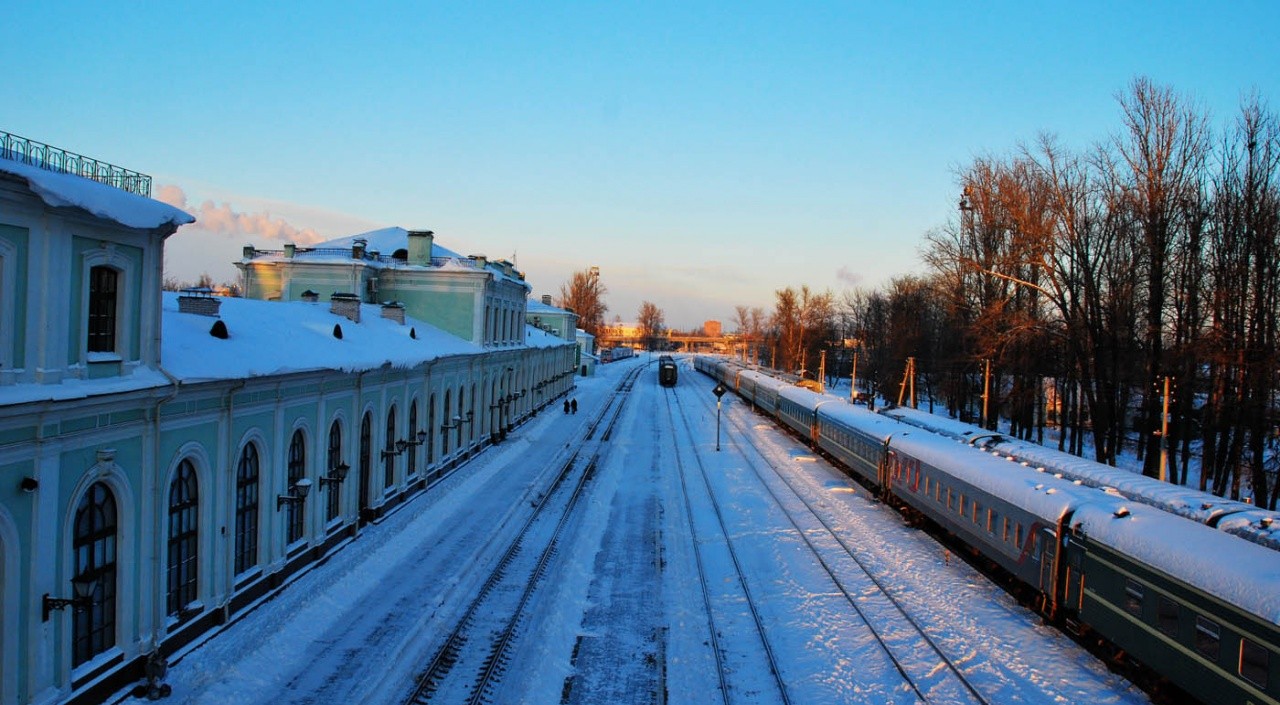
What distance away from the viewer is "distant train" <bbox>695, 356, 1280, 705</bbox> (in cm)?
940

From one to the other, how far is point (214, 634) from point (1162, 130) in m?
29.3

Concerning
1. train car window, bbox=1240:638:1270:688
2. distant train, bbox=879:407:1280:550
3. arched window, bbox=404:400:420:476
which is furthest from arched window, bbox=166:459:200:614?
distant train, bbox=879:407:1280:550

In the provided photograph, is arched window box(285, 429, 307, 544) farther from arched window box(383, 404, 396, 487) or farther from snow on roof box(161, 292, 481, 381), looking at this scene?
arched window box(383, 404, 396, 487)

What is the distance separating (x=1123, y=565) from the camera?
11719mm

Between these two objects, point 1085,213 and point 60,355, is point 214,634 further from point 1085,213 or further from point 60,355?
point 1085,213

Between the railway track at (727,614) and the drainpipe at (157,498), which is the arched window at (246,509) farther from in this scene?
the railway track at (727,614)

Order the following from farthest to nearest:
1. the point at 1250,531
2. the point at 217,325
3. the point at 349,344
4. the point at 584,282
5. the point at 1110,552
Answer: the point at 584,282 → the point at 349,344 → the point at 217,325 → the point at 1110,552 → the point at 1250,531

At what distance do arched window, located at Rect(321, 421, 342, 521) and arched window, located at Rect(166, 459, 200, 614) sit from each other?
5293 mm

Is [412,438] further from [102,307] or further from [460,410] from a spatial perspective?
[102,307]

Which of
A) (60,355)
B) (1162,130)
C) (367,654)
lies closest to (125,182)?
(60,355)

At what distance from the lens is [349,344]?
793 inches

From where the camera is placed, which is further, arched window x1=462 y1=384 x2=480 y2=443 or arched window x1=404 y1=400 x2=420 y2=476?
arched window x1=462 y1=384 x2=480 y2=443

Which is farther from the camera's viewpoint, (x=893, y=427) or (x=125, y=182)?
(x=893, y=427)

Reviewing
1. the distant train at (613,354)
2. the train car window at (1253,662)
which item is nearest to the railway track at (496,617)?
the train car window at (1253,662)
